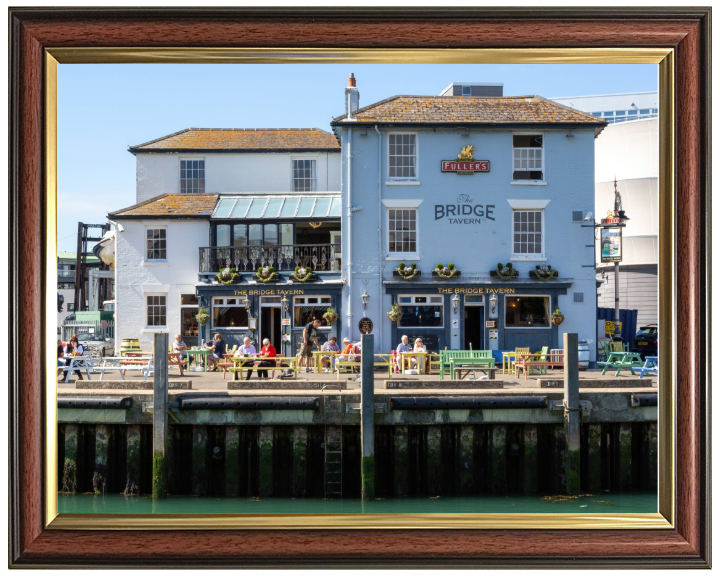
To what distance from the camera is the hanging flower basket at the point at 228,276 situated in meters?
19.0

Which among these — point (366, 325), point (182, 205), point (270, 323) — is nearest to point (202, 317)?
point (270, 323)

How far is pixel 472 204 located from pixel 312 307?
210 inches

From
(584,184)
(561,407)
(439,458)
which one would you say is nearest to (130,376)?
(439,458)

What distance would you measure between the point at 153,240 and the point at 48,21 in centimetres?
1400

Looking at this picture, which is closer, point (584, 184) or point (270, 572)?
point (270, 572)

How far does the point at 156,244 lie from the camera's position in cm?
1864

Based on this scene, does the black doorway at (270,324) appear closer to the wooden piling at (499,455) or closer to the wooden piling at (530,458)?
the wooden piling at (499,455)

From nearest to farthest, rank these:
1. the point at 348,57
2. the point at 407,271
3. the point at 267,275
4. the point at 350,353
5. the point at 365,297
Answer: the point at 348,57 → the point at 350,353 → the point at 407,271 → the point at 365,297 → the point at 267,275

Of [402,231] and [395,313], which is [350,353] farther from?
[402,231]

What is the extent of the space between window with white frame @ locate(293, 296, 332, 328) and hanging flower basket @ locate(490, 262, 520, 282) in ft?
15.3

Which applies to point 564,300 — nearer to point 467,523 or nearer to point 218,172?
point 218,172

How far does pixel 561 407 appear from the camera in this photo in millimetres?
11188

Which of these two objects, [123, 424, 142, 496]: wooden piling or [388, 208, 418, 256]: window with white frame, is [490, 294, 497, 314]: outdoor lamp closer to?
[388, 208, 418, 256]: window with white frame

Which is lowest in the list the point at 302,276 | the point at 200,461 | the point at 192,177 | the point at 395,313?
the point at 200,461
